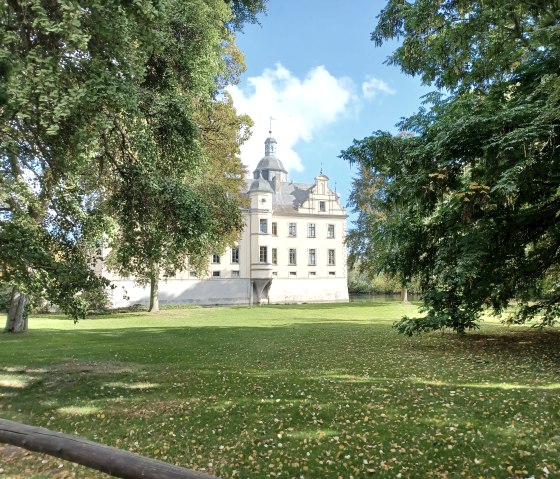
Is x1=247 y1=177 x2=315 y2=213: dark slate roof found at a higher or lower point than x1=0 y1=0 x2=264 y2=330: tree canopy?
higher

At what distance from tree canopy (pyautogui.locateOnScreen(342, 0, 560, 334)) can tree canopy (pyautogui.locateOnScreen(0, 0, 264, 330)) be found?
13.9 feet

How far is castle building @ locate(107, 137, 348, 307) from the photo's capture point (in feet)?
160

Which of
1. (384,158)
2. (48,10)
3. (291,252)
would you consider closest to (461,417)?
(384,158)

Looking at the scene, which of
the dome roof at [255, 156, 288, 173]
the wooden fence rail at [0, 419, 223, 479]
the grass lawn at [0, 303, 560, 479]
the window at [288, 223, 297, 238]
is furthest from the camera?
the dome roof at [255, 156, 288, 173]

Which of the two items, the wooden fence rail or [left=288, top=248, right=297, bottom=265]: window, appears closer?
the wooden fence rail

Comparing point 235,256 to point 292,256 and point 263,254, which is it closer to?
point 263,254

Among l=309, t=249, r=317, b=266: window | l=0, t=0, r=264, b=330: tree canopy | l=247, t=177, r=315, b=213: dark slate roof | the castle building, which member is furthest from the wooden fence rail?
l=309, t=249, r=317, b=266: window

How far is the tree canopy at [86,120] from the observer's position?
6363mm

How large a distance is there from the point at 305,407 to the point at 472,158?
5.35 metres

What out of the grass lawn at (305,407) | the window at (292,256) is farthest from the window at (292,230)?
the grass lawn at (305,407)

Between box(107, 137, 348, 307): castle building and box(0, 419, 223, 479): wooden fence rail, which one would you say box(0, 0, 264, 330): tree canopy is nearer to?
box(0, 419, 223, 479): wooden fence rail

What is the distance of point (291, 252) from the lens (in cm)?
5512

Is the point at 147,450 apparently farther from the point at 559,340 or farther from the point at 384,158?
the point at 559,340

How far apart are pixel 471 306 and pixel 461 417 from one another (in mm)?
7407
